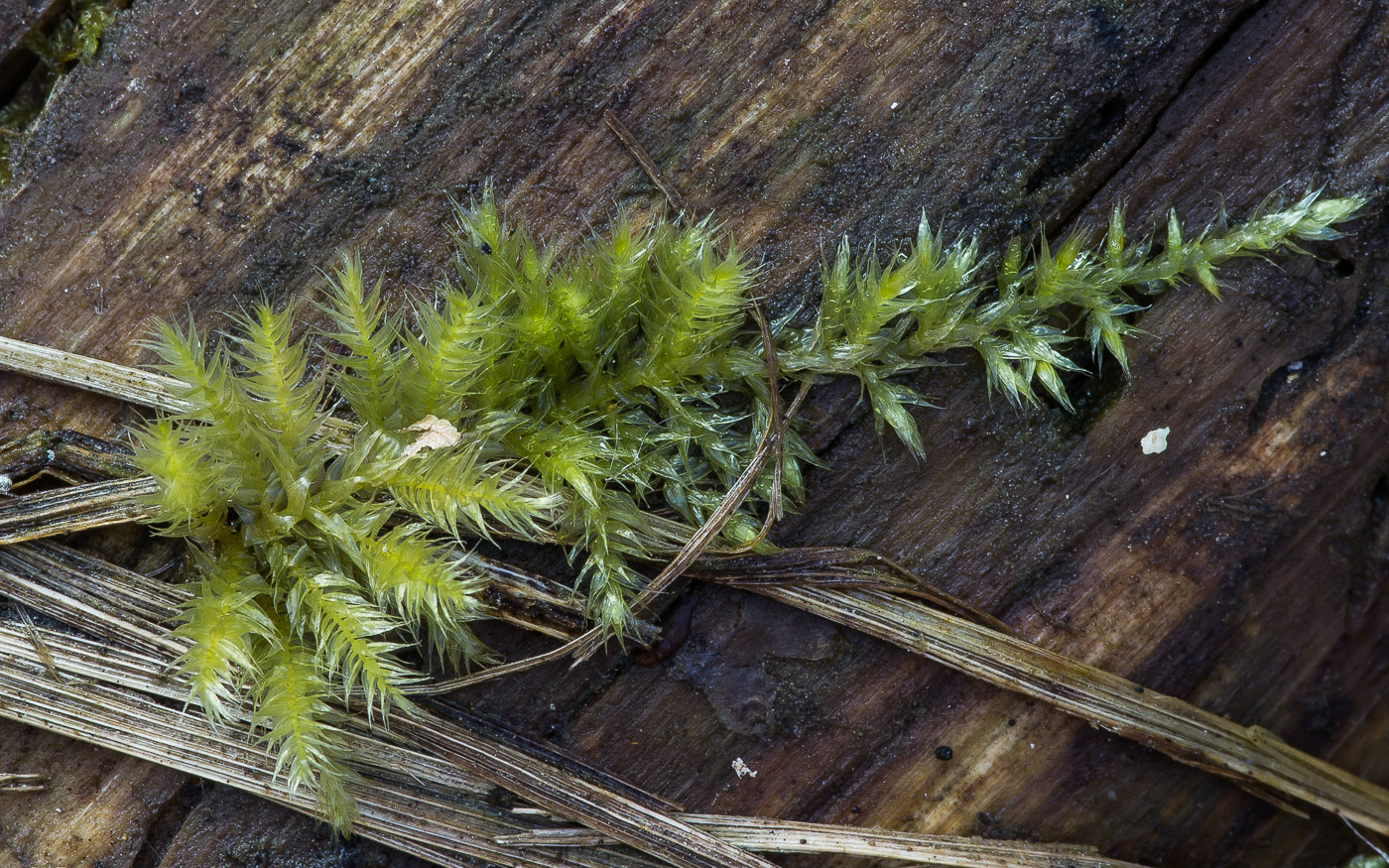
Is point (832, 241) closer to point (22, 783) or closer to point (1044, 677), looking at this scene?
point (1044, 677)

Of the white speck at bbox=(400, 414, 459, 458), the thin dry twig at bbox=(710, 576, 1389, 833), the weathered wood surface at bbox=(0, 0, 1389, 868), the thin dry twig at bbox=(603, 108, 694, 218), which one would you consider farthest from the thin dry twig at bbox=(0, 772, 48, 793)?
the thin dry twig at bbox=(603, 108, 694, 218)

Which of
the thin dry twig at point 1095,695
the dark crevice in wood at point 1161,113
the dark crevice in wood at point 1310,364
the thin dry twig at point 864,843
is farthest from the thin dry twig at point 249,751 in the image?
the dark crevice in wood at point 1161,113

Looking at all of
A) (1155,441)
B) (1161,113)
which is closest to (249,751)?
(1155,441)

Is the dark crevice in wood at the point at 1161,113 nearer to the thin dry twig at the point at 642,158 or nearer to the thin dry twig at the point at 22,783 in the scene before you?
the thin dry twig at the point at 642,158

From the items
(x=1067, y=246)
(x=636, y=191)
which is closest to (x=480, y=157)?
(x=636, y=191)

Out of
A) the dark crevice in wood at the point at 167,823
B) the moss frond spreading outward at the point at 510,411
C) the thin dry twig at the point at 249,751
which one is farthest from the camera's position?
the dark crevice in wood at the point at 167,823

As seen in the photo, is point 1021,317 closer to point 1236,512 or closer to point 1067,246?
point 1067,246
